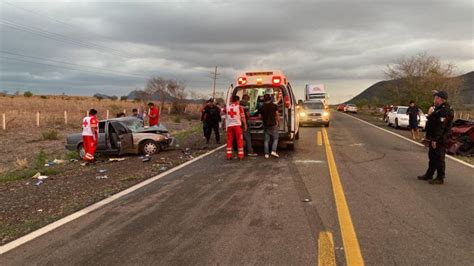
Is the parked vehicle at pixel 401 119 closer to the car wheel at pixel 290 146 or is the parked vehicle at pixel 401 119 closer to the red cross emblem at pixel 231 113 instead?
the car wheel at pixel 290 146

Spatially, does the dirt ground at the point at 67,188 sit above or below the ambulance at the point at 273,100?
below

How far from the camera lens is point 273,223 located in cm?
537

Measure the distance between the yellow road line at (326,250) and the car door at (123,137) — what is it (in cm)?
937

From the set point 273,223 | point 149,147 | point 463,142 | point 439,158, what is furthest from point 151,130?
point 463,142

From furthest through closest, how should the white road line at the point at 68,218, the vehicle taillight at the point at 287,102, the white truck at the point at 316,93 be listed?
1. the white truck at the point at 316,93
2. the vehicle taillight at the point at 287,102
3. the white road line at the point at 68,218

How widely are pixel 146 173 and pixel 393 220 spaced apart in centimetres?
580

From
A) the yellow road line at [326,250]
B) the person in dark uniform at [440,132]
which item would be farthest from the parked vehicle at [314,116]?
the yellow road line at [326,250]

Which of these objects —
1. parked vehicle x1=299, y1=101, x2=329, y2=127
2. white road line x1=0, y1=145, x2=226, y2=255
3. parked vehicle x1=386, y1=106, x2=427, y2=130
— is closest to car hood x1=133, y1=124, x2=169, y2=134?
white road line x1=0, y1=145, x2=226, y2=255

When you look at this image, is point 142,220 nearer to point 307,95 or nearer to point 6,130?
point 6,130

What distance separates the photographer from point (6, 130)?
2450cm

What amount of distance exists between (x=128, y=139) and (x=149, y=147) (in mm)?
721

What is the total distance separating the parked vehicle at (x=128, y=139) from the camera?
13.2 meters

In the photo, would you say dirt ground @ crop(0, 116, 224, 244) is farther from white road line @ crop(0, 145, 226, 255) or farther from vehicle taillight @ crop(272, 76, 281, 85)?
vehicle taillight @ crop(272, 76, 281, 85)

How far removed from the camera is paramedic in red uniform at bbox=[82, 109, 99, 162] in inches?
479
